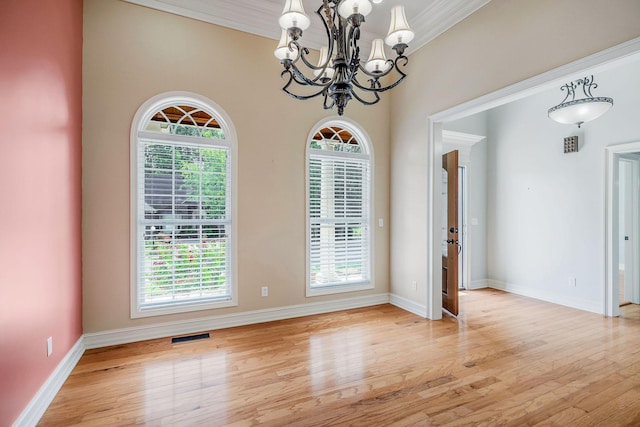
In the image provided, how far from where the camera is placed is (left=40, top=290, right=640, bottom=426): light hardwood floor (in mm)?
2057

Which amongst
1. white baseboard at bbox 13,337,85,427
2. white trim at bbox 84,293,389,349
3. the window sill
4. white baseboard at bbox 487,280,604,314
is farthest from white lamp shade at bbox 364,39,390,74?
white baseboard at bbox 487,280,604,314

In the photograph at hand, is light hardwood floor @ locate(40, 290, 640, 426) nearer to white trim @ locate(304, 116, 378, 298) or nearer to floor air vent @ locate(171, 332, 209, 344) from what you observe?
floor air vent @ locate(171, 332, 209, 344)

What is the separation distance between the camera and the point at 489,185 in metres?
5.75

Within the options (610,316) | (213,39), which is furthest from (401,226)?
(213,39)

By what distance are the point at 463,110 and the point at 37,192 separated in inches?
153

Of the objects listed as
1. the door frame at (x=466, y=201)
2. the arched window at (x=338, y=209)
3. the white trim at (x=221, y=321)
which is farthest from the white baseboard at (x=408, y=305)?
the door frame at (x=466, y=201)

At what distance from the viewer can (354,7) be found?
197 cm

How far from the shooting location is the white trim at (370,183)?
4027 millimetres

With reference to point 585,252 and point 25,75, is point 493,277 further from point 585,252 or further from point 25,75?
point 25,75

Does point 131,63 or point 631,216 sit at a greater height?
point 131,63

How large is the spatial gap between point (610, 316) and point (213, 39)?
5.95m

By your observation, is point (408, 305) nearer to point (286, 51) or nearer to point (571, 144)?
point (571, 144)

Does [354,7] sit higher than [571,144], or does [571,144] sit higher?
[354,7]

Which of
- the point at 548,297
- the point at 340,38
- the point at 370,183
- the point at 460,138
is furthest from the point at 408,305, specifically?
the point at 340,38
